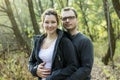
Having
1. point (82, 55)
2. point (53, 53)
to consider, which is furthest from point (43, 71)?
point (82, 55)

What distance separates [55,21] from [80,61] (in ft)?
1.90

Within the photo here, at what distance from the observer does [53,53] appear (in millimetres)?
3834

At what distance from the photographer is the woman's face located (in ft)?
12.7

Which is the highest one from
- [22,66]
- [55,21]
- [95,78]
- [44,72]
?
[55,21]

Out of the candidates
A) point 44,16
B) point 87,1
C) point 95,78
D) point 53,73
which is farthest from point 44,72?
point 87,1

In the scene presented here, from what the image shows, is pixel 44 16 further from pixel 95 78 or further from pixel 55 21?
pixel 95 78

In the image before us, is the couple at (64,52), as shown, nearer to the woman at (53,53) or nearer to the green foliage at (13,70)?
the woman at (53,53)

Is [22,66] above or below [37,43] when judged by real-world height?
below

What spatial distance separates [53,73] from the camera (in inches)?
152

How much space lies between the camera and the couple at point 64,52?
150 inches

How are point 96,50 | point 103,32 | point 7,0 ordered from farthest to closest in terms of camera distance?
1. point 103,32
2. point 96,50
3. point 7,0

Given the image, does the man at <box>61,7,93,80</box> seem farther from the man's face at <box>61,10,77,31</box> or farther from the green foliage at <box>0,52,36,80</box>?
the green foliage at <box>0,52,36,80</box>

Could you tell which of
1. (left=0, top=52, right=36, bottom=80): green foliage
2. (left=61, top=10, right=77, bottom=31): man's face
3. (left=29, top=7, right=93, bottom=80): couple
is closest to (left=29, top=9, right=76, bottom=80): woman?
(left=29, top=7, right=93, bottom=80): couple

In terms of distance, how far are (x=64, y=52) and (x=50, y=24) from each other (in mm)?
381
